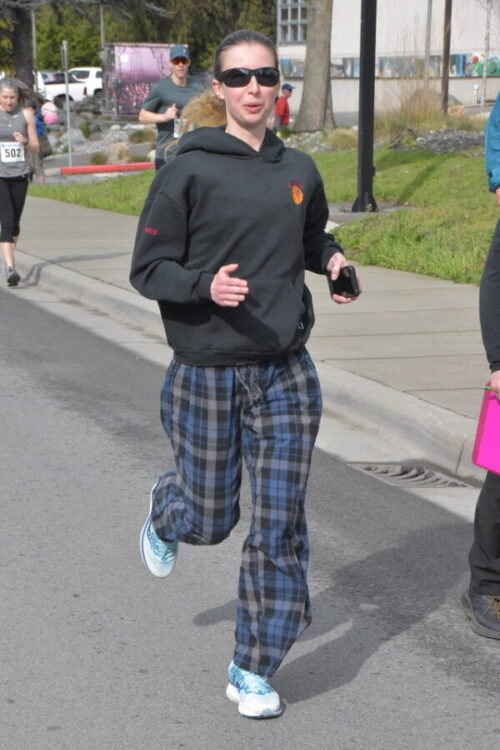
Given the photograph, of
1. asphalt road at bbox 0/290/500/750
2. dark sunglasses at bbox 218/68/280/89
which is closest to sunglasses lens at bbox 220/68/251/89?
dark sunglasses at bbox 218/68/280/89

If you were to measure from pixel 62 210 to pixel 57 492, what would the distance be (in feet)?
46.4

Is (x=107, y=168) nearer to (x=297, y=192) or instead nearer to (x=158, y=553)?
(x=158, y=553)

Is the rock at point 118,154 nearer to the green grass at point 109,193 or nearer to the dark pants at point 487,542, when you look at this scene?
the green grass at point 109,193

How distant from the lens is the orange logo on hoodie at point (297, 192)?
151 inches

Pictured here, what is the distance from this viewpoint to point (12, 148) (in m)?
12.1

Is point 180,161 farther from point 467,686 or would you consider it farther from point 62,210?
point 62,210

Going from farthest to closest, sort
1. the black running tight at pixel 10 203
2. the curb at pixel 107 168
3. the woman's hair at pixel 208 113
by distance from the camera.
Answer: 1. the curb at pixel 107 168
2. the black running tight at pixel 10 203
3. the woman's hair at pixel 208 113

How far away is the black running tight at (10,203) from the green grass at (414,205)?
10.7 ft

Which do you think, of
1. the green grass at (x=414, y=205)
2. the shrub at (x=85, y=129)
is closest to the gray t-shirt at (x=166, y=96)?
the green grass at (x=414, y=205)

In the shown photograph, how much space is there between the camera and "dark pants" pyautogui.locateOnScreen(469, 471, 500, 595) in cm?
448

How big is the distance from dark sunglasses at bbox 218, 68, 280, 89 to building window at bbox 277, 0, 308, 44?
183ft

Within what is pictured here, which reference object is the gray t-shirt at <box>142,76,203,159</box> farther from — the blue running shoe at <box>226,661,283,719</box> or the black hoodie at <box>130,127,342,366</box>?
the blue running shoe at <box>226,661,283,719</box>

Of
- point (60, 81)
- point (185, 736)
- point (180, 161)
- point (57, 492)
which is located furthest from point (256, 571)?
point (60, 81)

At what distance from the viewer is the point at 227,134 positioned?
3.82 m
